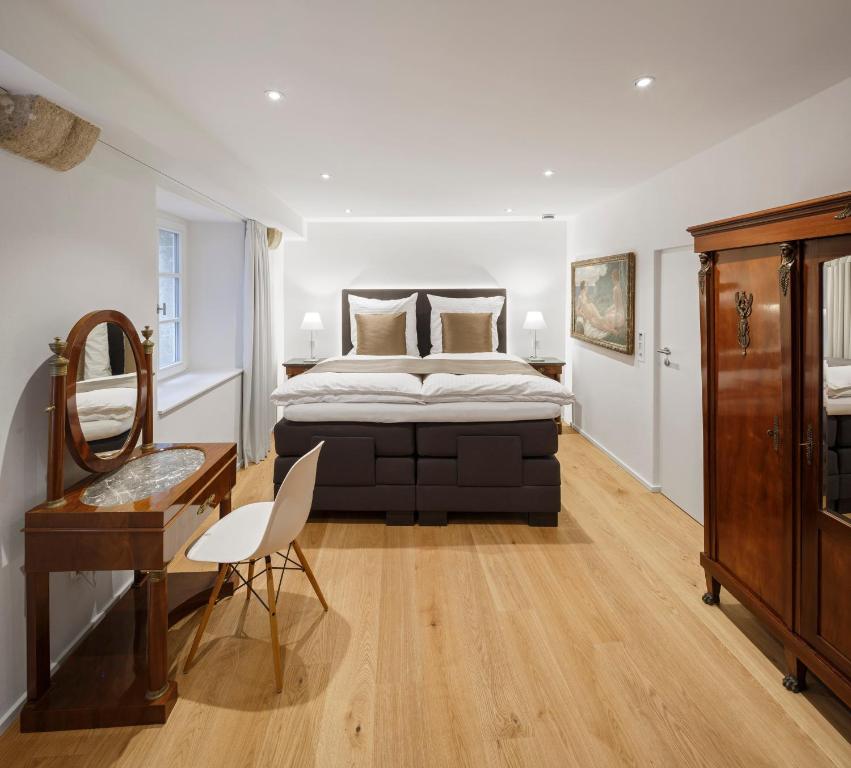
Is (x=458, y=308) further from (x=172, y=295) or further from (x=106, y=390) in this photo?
(x=106, y=390)

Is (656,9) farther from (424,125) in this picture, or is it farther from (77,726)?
(77,726)

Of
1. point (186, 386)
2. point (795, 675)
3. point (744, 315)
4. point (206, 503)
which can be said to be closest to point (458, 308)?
point (186, 386)

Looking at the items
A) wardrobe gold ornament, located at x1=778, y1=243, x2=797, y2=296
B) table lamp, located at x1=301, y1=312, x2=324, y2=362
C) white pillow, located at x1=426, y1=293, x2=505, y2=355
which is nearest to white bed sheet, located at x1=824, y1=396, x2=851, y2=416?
wardrobe gold ornament, located at x1=778, y1=243, x2=797, y2=296

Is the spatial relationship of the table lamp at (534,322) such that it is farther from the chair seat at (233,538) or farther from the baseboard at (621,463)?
the chair seat at (233,538)

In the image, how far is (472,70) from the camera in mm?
2139

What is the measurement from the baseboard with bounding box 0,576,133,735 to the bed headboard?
371 cm

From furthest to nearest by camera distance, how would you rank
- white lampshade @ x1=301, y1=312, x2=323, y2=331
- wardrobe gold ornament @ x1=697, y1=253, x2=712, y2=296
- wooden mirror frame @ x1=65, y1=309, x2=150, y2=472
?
white lampshade @ x1=301, y1=312, x2=323, y2=331
wardrobe gold ornament @ x1=697, y1=253, x2=712, y2=296
wooden mirror frame @ x1=65, y1=309, x2=150, y2=472

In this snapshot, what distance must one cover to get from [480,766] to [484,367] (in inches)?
116

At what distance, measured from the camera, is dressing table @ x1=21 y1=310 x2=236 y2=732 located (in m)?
1.74

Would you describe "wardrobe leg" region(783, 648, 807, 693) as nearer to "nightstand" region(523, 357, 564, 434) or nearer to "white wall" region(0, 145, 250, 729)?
"white wall" region(0, 145, 250, 729)

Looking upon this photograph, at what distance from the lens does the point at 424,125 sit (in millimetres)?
2793

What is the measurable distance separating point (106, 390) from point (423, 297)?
408 centimetres

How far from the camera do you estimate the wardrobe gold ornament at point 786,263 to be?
1.85 meters

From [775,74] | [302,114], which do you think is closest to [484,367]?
[302,114]
